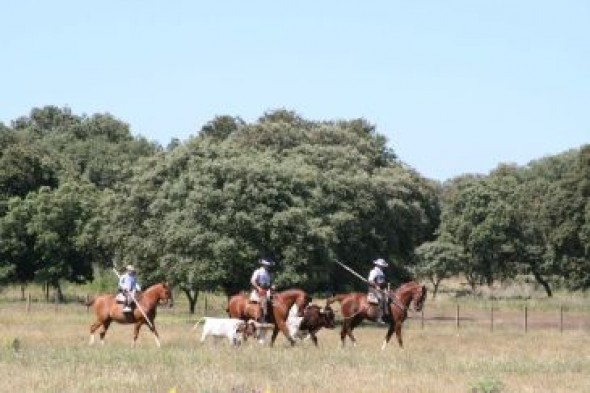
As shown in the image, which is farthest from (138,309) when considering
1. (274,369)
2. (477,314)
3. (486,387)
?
(477,314)

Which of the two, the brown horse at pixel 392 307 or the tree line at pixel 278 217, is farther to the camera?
the tree line at pixel 278 217

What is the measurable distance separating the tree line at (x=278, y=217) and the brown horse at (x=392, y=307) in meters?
16.5

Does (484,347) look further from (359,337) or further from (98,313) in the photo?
(98,313)

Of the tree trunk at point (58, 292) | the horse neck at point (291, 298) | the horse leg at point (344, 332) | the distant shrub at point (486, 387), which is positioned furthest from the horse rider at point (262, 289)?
the tree trunk at point (58, 292)

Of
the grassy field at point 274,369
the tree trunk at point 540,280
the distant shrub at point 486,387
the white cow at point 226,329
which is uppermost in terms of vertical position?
the tree trunk at point 540,280

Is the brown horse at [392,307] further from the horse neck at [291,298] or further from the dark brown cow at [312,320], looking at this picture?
the horse neck at [291,298]

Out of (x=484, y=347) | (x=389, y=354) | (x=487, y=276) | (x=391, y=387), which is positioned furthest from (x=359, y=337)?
(x=487, y=276)

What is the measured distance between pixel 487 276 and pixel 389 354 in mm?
70552

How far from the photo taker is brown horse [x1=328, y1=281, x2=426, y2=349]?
104 ft

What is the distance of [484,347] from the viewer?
34188 millimetres

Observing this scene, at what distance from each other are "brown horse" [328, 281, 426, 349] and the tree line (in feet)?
54.0

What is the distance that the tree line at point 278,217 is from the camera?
50188 millimetres

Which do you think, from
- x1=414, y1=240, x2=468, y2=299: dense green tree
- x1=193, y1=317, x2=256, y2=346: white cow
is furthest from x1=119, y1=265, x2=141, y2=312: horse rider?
x1=414, y1=240, x2=468, y2=299: dense green tree

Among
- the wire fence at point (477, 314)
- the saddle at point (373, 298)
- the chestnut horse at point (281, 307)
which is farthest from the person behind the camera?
the wire fence at point (477, 314)
